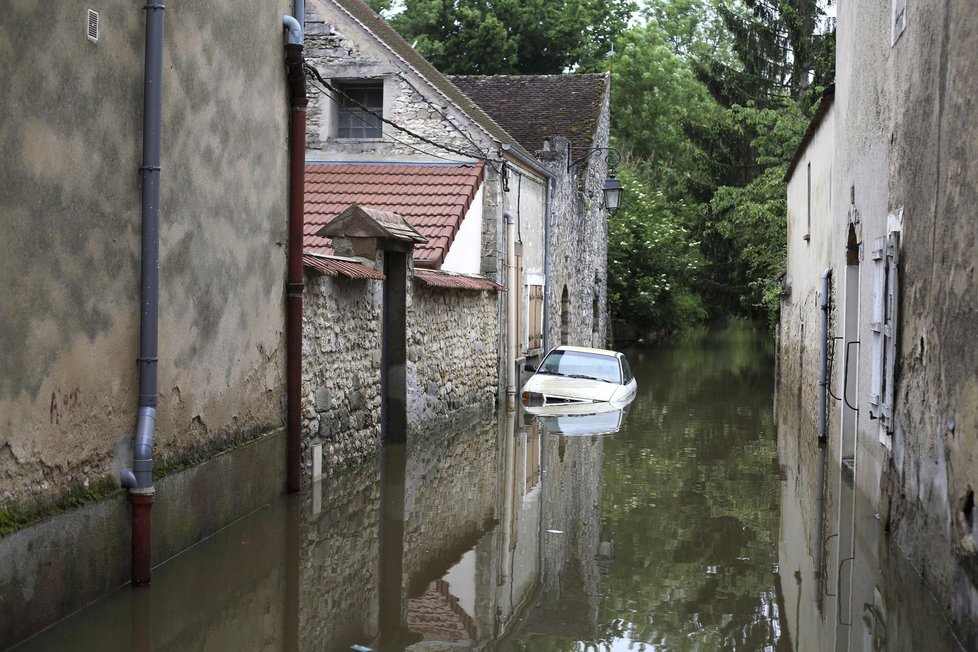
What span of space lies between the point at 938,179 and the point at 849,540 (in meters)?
3.08

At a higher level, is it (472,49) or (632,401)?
(472,49)

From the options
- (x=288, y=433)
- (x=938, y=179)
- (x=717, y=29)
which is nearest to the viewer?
(x=938, y=179)

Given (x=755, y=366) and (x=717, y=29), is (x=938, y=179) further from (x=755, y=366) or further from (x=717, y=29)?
(x=717, y=29)

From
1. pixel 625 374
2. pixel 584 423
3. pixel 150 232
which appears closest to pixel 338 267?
pixel 150 232

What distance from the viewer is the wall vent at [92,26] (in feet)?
23.0

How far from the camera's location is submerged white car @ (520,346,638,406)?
18553 mm

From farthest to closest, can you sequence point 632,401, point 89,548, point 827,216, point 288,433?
point 632,401 → point 827,216 → point 288,433 → point 89,548

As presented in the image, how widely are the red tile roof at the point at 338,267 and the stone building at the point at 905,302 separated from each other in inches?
202

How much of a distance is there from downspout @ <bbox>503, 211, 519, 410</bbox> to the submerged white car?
6.12 ft

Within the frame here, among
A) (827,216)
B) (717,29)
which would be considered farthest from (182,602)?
(717,29)

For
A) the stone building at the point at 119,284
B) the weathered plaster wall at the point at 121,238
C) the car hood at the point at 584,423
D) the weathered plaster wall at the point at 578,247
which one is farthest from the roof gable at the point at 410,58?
the stone building at the point at 119,284

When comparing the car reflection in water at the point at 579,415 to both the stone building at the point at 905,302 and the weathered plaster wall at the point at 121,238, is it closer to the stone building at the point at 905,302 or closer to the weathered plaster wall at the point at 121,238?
the stone building at the point at 905,302

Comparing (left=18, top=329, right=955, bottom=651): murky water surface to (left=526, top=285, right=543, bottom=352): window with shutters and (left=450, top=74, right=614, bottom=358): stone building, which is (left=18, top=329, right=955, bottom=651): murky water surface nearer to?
(left=526, top=285, right=543, bottom=352): window with shutters

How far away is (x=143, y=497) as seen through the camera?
7492mm
